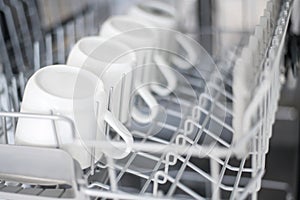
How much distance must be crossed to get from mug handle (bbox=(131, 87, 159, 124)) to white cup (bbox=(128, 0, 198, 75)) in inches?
5.1

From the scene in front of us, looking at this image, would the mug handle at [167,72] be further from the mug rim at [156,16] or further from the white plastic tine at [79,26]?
the white plastic tine at [79,26]

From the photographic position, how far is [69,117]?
18.4 inches

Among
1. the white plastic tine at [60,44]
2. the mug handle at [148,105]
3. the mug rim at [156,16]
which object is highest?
the mug rim at [156,16]

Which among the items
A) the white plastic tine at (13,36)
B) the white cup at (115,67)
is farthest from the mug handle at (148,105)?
the white plastic tine at (13,36)

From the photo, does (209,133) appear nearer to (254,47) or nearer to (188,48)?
(254,47)

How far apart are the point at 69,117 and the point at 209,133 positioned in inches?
7.9

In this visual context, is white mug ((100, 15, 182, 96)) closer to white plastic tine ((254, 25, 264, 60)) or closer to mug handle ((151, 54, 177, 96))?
mug handle ((151, 54, 177, 96))

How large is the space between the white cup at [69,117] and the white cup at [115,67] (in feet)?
0.20

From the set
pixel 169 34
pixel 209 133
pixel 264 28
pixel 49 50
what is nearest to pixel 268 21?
pixel 264 28

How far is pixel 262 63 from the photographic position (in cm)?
52

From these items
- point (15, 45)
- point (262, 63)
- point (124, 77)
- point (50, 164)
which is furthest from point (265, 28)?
point (15, 45)

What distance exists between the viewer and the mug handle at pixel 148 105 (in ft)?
2.03

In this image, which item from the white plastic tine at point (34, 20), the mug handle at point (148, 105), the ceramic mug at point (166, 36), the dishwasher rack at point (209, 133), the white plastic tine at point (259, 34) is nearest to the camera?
the dishwasher rack at point (209, 133)

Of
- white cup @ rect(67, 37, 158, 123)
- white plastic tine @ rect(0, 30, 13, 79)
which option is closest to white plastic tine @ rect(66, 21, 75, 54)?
white plastic tine @ rect(0, 30, 13, 79)
